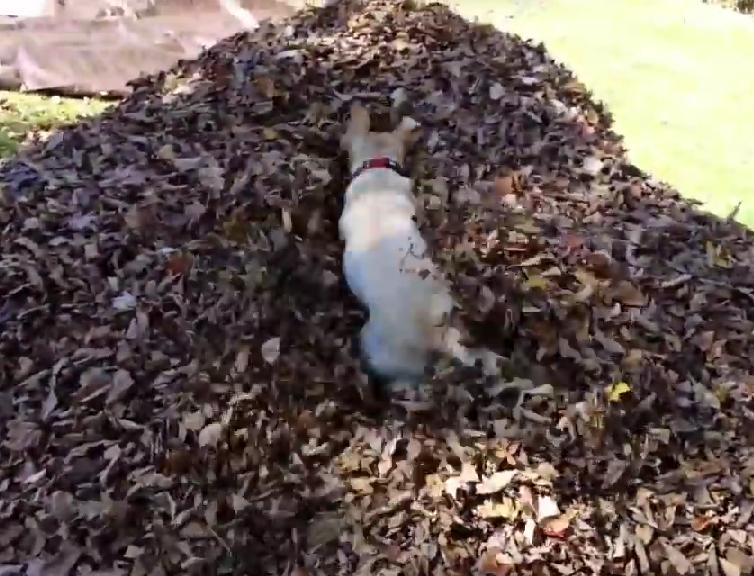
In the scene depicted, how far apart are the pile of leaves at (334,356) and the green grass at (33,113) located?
445mm

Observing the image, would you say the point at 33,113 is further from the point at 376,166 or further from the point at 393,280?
the point at 393,280

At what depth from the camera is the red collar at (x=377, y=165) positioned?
10.2 ft

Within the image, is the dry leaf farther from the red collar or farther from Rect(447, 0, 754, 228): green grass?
Rect(447, 0, 754, 228): green grass

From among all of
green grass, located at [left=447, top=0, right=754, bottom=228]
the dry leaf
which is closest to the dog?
the dry leaf

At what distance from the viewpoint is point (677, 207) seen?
350 cm

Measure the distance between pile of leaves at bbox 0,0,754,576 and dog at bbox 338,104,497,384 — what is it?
81mm

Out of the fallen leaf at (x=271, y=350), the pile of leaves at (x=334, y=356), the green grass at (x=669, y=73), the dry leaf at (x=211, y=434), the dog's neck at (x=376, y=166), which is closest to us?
the pile of leaves at (x=334, y=356)

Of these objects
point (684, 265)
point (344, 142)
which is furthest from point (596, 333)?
point (344, 142)

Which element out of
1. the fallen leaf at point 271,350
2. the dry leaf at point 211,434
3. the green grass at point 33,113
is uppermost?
the fallen leaf at point 271,350

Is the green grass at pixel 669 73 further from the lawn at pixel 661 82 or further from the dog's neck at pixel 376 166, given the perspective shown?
the dog's neck at pixel 376 166

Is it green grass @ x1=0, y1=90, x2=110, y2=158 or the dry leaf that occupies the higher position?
the dry leaf

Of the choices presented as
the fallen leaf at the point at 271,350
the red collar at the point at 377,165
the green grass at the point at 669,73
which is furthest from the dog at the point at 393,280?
the green grass at the point at 669,73

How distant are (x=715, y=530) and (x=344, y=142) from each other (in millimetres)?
1887

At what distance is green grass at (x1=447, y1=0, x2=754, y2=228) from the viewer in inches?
155
